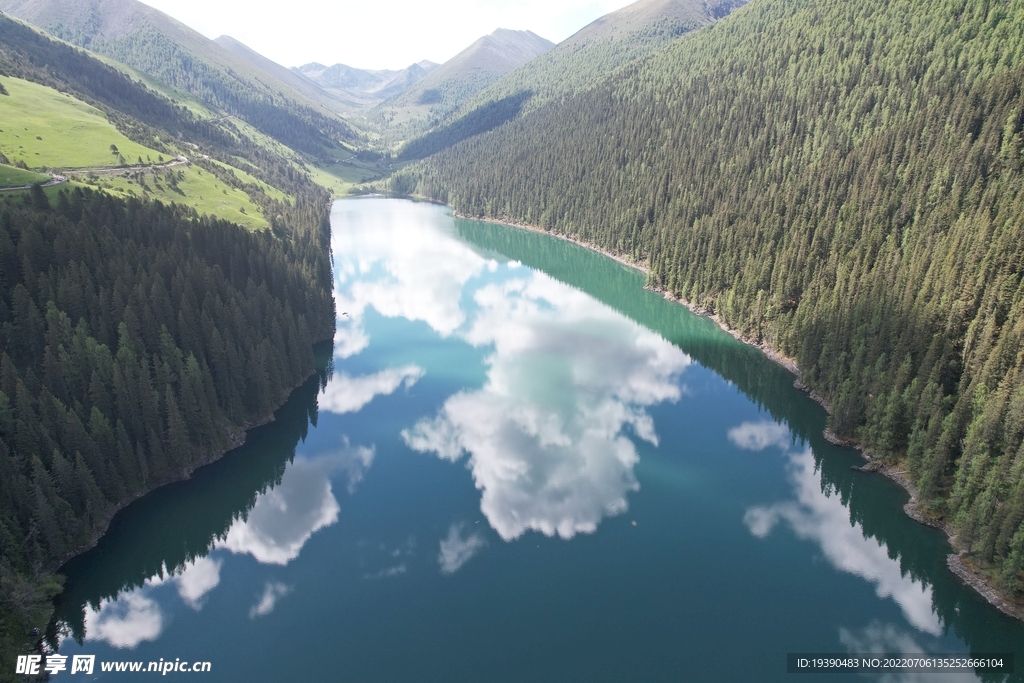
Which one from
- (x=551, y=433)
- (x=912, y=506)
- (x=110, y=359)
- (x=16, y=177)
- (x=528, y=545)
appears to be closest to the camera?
(x=528, y=545)

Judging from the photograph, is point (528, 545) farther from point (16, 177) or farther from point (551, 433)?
point (16, 177)

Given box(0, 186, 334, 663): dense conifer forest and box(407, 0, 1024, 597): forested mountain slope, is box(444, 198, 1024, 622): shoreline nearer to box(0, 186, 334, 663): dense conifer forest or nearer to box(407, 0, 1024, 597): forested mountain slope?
box(407, 0, 1024, 597): forested mountain slope

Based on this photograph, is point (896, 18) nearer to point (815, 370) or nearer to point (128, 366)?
point (815, 370)

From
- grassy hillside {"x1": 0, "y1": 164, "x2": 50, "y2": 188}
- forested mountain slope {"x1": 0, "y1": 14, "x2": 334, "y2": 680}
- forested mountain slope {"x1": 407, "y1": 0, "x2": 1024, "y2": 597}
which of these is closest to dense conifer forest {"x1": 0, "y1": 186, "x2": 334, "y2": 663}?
forested mountain slope {"x1": 0, "y1": 14, "x2": 334, "y2": 680}

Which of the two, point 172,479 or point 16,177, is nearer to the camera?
point 172,479

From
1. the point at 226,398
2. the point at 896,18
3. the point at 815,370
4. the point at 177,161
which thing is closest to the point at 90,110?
the point at 177,161

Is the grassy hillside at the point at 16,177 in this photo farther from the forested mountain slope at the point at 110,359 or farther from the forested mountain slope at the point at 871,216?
the forested mountain slope at the point at 871,216

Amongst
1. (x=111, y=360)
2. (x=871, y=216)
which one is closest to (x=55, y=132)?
(x=111, y=360)
